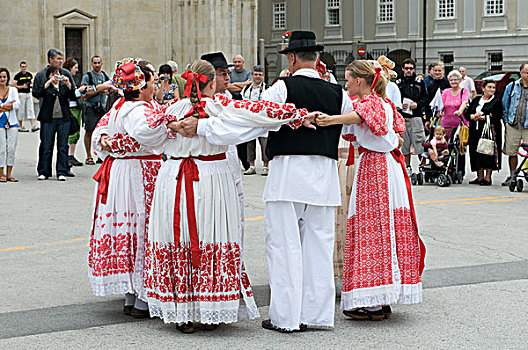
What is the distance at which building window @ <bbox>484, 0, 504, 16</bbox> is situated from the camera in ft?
160

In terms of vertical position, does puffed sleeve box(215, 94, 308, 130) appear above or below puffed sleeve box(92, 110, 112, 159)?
above

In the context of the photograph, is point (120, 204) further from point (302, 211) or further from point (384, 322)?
point (384, 322)

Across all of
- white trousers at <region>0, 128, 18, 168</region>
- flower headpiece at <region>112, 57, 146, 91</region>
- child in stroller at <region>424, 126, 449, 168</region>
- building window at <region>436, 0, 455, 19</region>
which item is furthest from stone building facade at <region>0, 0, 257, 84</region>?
flower headpiece at <region>112, 57, 146, 91</region>

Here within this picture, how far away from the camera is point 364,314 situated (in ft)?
22.6

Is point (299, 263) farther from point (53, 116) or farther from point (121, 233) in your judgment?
point (53, 116)

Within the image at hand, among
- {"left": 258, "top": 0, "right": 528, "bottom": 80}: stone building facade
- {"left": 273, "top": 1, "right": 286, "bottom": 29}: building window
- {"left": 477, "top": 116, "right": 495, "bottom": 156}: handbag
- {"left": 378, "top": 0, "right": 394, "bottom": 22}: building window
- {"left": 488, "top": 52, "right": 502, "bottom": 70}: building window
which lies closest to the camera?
{"left": 477, "top": 116, "right": 495, "bottom": 156}: handbag

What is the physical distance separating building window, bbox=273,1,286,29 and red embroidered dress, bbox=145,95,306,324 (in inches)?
2069

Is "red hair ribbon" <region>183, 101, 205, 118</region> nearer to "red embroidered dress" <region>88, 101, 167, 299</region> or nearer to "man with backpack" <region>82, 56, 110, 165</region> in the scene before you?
"red embroidered dress" <region>88, 101, 167, 299</region>

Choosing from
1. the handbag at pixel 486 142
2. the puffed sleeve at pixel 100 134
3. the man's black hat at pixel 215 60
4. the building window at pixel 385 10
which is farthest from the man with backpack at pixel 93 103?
the building window at pixel 385 10

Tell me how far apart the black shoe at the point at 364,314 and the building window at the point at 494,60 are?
43.0 metres

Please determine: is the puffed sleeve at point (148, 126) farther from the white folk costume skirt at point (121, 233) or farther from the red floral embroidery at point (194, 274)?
the red floral embroidery at point (194, 274)

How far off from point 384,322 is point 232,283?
1.27m

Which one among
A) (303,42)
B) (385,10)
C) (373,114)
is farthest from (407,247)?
(385,10)

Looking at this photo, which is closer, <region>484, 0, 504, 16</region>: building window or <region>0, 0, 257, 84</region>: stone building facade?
<region>0, 0, 257, 84</region>: stone building facade
